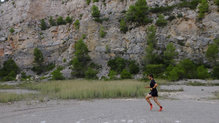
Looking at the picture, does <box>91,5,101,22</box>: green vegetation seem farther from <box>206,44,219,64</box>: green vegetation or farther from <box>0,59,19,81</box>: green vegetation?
<box>206,44,219,64</box>: green vegetation

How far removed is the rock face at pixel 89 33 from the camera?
30.1m

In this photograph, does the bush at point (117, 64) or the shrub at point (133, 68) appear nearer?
the shrub at point (133, 68)

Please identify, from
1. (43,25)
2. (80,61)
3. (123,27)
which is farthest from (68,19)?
(123,27)

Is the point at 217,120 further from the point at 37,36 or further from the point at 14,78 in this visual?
the point at 37,36

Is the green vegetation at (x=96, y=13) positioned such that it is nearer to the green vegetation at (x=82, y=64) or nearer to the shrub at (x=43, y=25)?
the green vegetation at (x=82, y=64)

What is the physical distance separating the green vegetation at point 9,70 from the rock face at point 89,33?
2.05m

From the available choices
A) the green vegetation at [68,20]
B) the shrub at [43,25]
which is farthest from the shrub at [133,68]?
the shrub at [43,25]

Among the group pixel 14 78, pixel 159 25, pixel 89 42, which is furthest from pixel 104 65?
pixel 14 78

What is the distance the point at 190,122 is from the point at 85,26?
1444 inches

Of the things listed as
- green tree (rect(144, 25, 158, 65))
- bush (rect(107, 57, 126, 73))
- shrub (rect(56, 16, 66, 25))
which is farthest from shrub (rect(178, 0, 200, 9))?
shrub (rect(56, 16, 66, 25))

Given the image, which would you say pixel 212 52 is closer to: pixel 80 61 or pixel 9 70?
pixel 80 61

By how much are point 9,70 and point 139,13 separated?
1296 inches

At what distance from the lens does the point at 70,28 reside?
42.2 meters

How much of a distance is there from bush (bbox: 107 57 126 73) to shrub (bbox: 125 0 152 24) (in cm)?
1045
